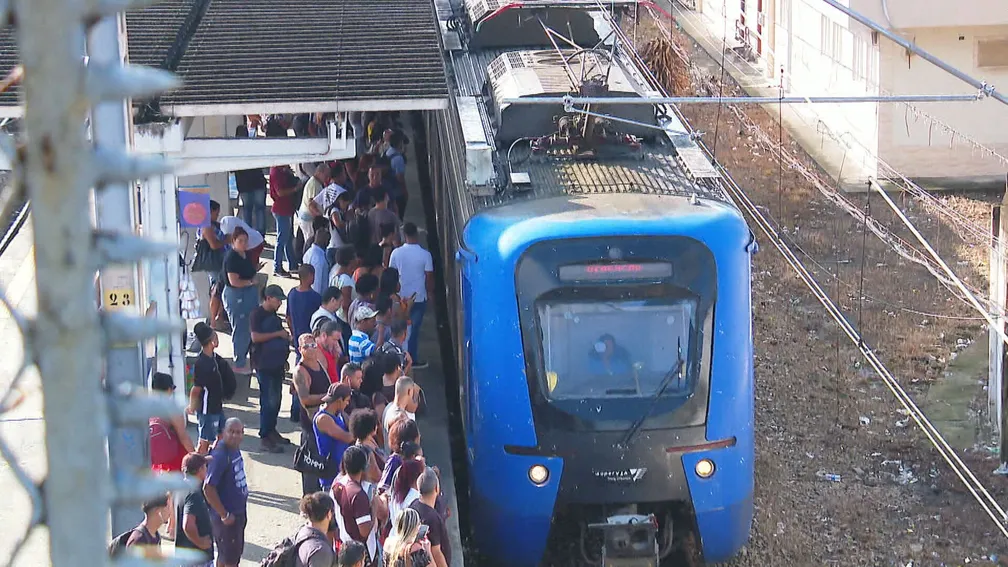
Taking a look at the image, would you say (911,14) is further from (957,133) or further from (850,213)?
(850,213)

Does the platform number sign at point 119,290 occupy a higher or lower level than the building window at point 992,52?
lower

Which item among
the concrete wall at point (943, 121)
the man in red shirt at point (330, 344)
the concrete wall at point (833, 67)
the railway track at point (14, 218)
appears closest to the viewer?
the railway track at point (14, 218)

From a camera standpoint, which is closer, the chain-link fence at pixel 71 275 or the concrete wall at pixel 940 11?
the chain-link fence at pixel 71 275

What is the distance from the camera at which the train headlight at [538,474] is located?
8.56 metres

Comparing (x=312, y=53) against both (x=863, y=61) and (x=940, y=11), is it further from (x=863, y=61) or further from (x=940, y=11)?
(x=863, y=61)

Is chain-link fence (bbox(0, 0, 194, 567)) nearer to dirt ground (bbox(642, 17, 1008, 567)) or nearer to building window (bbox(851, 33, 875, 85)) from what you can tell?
dirt ground (bbox(642, 17, 1008, 567))

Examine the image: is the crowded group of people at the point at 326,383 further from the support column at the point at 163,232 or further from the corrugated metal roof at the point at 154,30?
the corrugated metal roof at the point at 154,30

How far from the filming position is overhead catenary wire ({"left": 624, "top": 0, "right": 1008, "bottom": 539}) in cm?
1088

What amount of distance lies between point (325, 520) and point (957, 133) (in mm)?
17352

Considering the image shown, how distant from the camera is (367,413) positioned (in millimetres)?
7203

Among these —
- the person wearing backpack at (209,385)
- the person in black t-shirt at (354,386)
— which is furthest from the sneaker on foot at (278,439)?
the person in black t-shirt at (354,386)

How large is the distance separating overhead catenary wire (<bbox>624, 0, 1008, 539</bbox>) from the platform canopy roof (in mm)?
2495

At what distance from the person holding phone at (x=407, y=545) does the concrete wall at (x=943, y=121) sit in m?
16.9

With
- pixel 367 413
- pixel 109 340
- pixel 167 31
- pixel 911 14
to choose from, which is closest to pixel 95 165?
pixel 109 340
